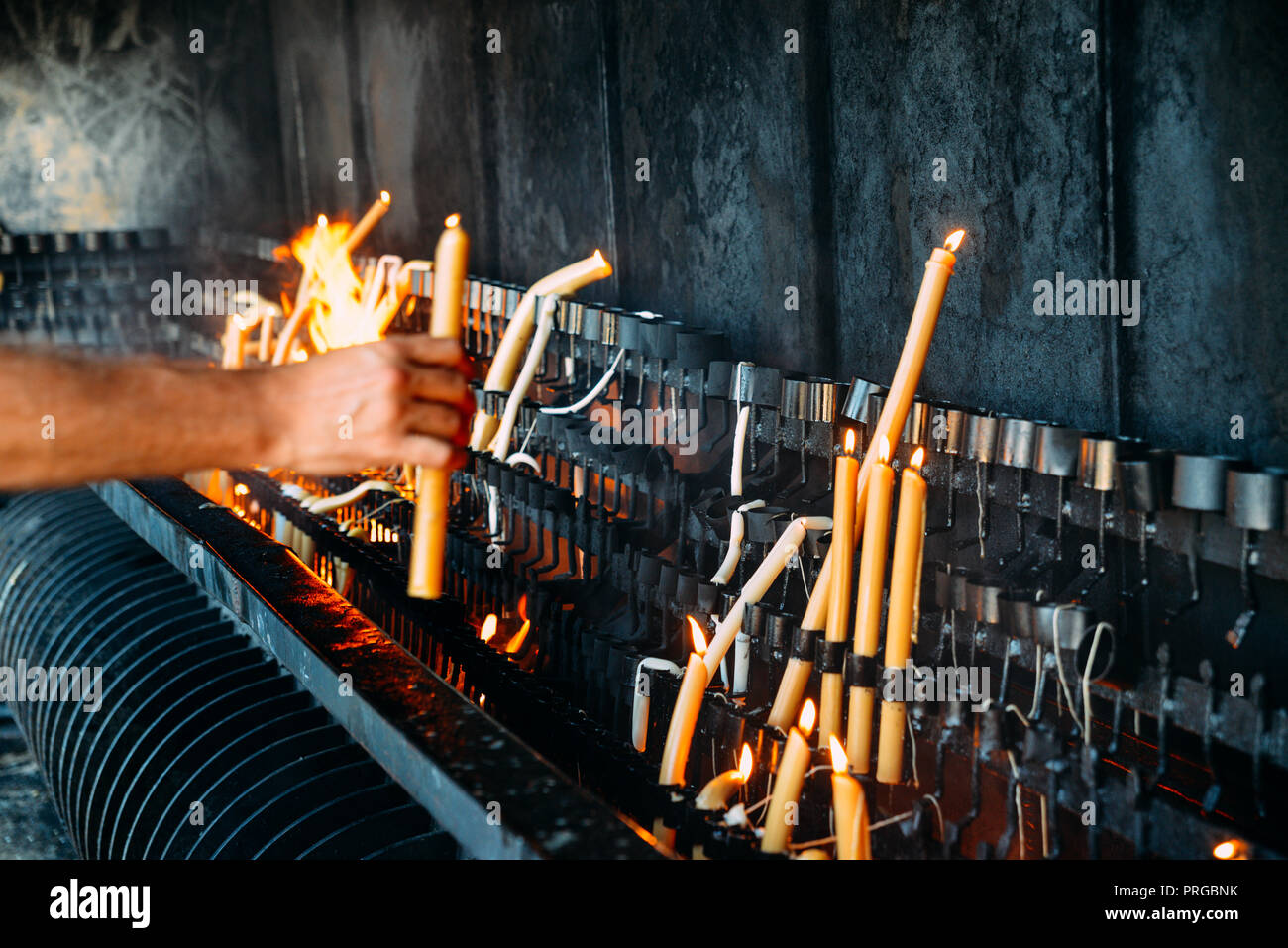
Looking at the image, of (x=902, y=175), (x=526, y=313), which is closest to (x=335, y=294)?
(x=526, y=313)

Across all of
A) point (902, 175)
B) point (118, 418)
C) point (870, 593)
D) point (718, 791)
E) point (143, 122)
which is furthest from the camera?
point (143, 122)

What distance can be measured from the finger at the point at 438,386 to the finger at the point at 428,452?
0.13 feet

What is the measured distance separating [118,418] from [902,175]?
1887 mm

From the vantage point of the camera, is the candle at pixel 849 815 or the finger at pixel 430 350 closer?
the finger at pixel 430 350

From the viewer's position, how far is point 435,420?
1.14m

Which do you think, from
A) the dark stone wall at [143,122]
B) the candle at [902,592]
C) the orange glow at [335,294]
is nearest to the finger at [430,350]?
the candle at [902,592]

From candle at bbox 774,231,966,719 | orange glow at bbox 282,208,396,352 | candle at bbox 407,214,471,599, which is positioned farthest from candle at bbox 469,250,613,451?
orange glow at bbox 282,208,396,352

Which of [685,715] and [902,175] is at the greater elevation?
[902,175]

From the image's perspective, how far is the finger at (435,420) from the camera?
3.72 ft

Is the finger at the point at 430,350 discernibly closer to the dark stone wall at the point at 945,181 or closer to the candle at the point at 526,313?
the candle at the point at 526,313

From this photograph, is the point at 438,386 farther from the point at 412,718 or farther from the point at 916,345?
the point at 412,718

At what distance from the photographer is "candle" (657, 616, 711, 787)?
1.83 meters
